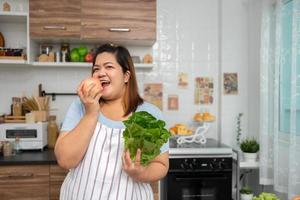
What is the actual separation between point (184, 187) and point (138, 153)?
56.3 inches

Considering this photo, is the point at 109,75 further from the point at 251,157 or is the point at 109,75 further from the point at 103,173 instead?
the point at 251,157

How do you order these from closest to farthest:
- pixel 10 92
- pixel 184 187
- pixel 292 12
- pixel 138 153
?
1. pixel 138 153
2. pixel 292 12
3. pixel 184 187
4. pixel 10 92

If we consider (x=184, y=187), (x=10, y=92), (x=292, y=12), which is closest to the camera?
(x=292, y=12)

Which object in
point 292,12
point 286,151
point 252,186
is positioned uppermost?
point 292,12

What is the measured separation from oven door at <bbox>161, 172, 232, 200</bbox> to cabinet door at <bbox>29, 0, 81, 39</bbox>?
54.5 inches

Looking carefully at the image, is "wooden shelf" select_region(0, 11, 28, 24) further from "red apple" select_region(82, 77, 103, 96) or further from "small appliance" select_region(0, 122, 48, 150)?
"red apple" select_region(82, 77, 103, 96)

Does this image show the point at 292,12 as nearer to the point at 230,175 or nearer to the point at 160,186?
the point at 230,175

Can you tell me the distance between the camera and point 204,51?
2.90m

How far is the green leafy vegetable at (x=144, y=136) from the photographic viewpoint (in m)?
1.00

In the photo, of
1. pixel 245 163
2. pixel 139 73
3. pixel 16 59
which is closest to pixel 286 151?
pixel 245 163

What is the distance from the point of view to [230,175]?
7.63ft

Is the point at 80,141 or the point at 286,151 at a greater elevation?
the point at 80,141

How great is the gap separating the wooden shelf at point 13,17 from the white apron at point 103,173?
1671mm

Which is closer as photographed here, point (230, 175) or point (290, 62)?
point (290, 62)
